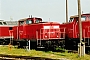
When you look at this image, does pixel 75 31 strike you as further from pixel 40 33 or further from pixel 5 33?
pixel 5 33

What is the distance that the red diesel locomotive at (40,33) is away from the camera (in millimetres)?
21750

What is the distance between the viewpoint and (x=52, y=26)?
74.3ft

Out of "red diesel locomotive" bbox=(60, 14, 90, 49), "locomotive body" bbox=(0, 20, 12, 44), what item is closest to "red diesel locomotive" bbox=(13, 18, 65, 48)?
"red diesel locomotive" bbox=(60, 14, 90, 49)

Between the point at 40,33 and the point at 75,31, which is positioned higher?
the point at 75,31

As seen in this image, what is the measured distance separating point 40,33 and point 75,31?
10.7 ft

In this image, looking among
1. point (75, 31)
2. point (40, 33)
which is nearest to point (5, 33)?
point (40, 33)

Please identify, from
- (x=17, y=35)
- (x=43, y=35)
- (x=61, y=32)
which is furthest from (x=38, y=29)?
(x=17, y=35)

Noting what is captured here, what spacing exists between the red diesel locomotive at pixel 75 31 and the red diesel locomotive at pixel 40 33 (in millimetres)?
696

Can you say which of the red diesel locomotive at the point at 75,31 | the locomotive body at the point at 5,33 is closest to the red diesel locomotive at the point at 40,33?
the red diesel locomotive at the point at 75,31

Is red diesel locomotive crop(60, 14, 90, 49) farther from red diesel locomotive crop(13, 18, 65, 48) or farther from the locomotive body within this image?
the locomotive body

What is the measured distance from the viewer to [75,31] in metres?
21.5

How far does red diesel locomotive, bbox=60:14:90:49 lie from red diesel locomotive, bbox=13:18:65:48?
696 millimetres

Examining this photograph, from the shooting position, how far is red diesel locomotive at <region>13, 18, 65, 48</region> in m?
21.8

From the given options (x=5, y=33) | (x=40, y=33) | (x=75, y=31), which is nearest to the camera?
(x=75, y=31)
